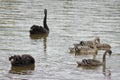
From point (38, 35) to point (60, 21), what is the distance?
3.44 m

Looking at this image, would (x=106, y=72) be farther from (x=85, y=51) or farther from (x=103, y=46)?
(x=103, y=46)

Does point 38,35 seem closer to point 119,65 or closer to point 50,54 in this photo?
point 50,54

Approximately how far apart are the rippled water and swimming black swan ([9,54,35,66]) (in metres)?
0.23

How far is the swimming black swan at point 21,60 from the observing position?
15797 millimetres

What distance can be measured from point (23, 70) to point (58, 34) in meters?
6.86

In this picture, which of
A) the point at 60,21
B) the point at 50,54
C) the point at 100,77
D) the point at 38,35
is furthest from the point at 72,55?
the point at 60,21

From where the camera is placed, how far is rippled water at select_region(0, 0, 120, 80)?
15.0 metres

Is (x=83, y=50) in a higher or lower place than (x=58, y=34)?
lower

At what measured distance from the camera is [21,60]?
16016 mm

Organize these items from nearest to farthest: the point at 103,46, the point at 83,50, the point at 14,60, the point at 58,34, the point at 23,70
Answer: the point at 23,70, the point at 14,60, the point at 83,50, the point at 103,46, the point at 58,34

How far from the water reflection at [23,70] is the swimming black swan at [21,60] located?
0.12m

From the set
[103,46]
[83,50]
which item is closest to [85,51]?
[83,50]

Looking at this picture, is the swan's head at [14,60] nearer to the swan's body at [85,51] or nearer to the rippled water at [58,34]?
the rippled water at [58,34]

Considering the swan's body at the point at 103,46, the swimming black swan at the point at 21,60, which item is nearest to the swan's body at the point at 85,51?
the swan's body at the point at 103,46
